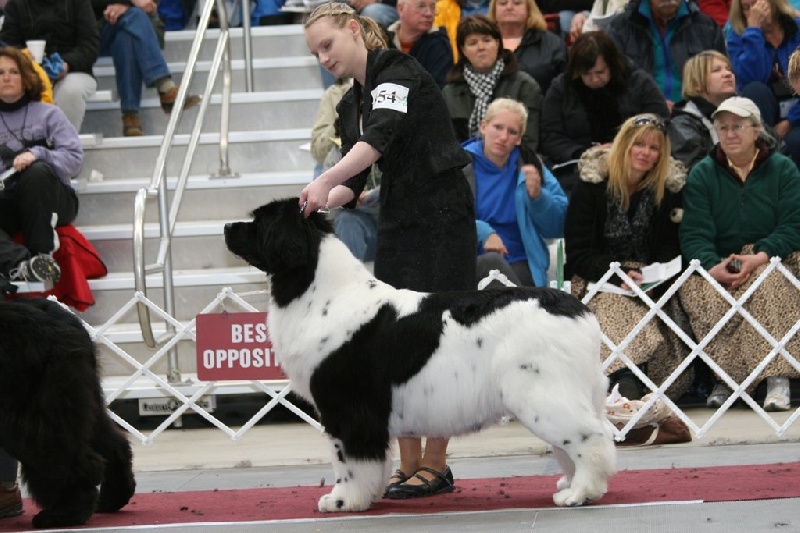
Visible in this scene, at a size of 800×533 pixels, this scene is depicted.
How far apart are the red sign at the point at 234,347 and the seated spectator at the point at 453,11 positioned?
3.52 m

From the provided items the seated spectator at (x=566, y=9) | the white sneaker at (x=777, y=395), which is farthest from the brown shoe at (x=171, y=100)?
the white sneaker at (x=777, y=395)

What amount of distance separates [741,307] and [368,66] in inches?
115

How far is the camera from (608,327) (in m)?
7.20

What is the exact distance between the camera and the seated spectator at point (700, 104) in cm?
804

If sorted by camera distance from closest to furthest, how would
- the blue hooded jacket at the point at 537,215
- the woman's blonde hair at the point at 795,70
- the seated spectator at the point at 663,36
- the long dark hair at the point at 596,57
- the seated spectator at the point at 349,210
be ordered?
1. the woman's blonde hair at the point at 795,70
2. the blue hooded jacket at the point at 537,215
3. the seated spectator at the point at 349,210
4. the long dark hair at the point at 596,57
5. the seated spectator at the point at 663,36

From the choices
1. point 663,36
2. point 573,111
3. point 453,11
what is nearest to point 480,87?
point 573,111

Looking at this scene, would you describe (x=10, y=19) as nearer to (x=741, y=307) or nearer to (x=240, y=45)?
(x=240, y=45)

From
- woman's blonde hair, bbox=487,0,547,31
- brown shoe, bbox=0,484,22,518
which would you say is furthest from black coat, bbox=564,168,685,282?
brown shoe, bbox=0,484,22,518

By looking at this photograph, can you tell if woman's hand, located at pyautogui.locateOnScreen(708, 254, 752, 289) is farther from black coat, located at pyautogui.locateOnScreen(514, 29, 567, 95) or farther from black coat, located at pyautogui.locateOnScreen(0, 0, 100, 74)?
black coat, located at pyautogui.locateOnScreen(0, 0, 100, 74)

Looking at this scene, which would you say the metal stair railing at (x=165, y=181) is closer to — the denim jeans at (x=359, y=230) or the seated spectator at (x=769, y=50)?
the denim jeans at (x=359, y=230)

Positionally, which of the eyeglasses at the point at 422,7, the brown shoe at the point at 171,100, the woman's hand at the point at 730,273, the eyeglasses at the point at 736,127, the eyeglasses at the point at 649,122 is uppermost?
the eyeglasses at the point at 422,7

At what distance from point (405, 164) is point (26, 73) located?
409cm

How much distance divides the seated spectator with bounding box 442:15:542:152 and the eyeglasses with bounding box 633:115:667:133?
998 mm

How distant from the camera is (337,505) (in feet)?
15.7
